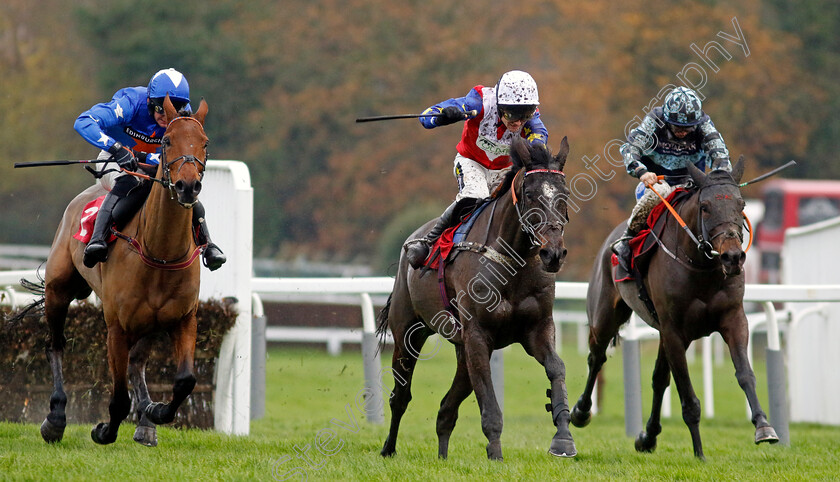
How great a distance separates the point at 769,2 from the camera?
1305 inches

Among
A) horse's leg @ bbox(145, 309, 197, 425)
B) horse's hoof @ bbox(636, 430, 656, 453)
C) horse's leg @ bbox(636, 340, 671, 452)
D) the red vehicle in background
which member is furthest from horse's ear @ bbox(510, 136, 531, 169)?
the red vehicle in background

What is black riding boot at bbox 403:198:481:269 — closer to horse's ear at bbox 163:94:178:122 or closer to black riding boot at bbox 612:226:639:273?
black riding boot at bbox 612:226:639:273

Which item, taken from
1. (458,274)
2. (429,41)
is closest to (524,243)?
(458,274)

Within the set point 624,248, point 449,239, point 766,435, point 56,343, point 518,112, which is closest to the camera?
point 766,435

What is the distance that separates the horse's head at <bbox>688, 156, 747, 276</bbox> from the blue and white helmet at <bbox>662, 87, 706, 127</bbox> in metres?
0.56

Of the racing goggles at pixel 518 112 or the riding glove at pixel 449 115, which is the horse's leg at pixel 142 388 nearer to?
the riding glove at pixel 449 115

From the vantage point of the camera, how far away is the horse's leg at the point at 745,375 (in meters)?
6.36

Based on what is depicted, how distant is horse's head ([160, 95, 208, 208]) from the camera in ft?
20.5

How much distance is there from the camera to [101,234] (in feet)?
23.1

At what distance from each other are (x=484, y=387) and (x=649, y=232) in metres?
2.06

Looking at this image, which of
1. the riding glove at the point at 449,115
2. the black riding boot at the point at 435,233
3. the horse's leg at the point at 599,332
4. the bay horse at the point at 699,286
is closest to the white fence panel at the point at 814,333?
the horse's leg at the point at 599,332

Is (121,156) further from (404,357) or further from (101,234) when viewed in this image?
(404,357)

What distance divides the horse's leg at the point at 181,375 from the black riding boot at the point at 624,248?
3.10 meters

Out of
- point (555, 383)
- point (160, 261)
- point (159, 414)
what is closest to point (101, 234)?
point (160, 261)
